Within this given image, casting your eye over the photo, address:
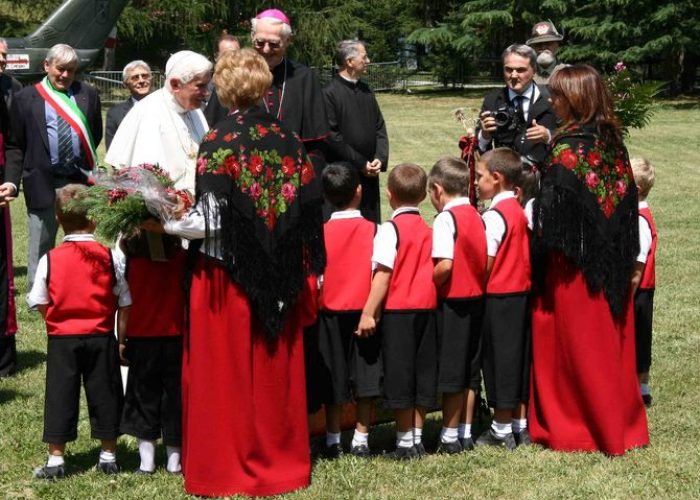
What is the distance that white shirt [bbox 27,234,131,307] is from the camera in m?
5.26

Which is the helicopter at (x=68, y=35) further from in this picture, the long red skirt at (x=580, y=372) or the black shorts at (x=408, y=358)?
the long red skirt at (x=580, y=372)

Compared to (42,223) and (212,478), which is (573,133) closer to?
(212,478)

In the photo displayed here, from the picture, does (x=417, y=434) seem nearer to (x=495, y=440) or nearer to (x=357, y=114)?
(x=495, y=440)

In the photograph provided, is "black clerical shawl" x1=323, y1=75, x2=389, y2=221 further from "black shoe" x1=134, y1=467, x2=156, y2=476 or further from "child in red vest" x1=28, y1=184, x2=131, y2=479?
"black shoe" x1=134, y1=467, x2=156, y2=476

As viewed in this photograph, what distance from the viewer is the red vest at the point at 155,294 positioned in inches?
209

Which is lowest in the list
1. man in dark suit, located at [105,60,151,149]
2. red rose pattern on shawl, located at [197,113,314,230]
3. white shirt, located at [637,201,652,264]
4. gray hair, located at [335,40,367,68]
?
white shirt, located at [637,201,652,264]

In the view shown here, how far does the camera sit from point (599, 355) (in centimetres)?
555

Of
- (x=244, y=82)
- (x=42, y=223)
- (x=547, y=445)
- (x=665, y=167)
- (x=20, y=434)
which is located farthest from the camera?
(x=665, y=167)

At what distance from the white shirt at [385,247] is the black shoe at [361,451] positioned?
1003 millimetres

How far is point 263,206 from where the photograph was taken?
4875 mm

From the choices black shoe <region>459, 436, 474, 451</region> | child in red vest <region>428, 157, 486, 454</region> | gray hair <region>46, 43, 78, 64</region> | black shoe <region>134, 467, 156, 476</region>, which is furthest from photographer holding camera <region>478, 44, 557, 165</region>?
gray hair <region>46, 43, 78, 64</region>

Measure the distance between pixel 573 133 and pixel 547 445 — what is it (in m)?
1.69

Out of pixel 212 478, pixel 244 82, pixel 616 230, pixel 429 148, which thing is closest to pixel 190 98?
pixel 244 82

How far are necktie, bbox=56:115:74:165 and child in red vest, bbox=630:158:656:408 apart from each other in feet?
15.7
